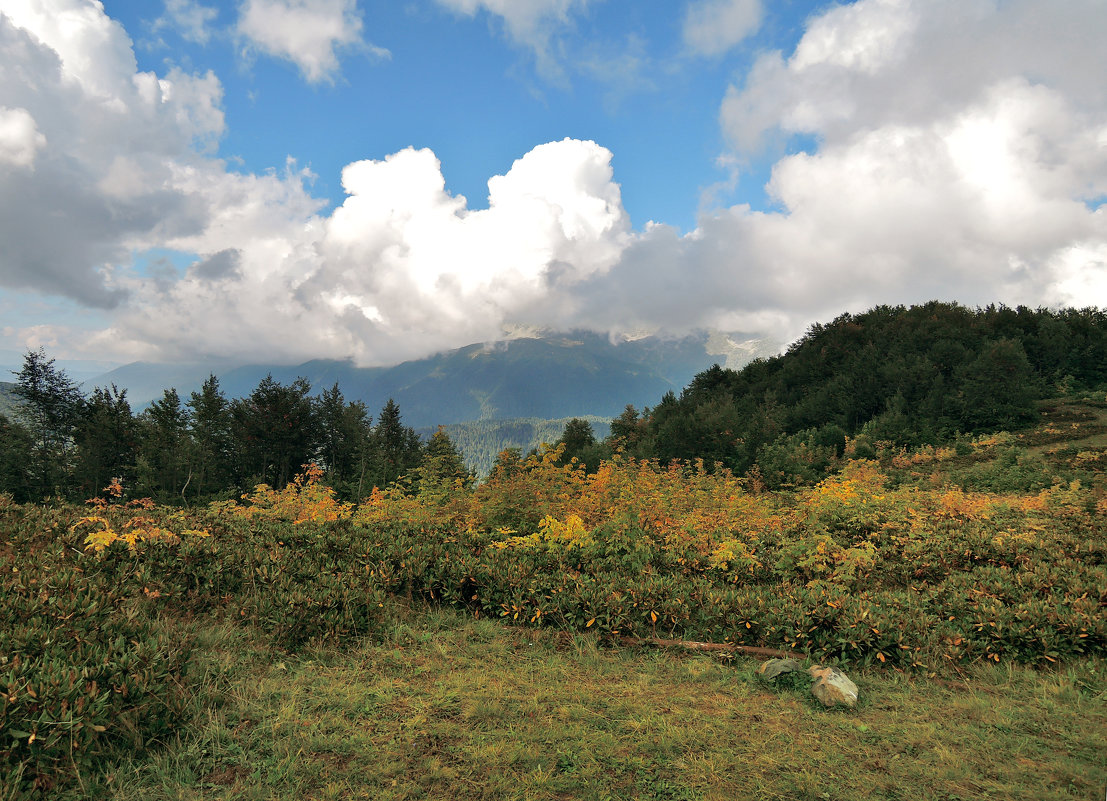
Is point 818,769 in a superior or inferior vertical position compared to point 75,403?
inferior

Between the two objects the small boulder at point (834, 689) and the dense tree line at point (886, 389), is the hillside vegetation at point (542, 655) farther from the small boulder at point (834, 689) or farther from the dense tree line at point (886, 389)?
the dense tree line at point (886, 389)

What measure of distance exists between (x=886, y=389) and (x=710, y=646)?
143ft

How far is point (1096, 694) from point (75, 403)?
6397 centimetres

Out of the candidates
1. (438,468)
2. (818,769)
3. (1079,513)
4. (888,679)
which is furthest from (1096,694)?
(438,468)

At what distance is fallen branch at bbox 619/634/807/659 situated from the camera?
495 cm

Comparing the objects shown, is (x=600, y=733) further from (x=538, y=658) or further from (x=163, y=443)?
(x=163, y=443)

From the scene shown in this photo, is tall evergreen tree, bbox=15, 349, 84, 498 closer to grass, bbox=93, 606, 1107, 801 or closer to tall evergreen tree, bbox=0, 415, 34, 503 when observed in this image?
tall evergreen tree, bbox=0, 415, 34, 503

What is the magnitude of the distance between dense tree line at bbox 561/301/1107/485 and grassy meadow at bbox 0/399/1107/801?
71.0 ft

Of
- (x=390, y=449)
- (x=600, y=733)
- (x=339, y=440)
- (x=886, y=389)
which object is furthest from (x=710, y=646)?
(x=390, y=449)

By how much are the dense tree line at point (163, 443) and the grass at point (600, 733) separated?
36.3 m

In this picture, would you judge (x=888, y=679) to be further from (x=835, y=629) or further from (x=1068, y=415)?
(x=1068, y=415)

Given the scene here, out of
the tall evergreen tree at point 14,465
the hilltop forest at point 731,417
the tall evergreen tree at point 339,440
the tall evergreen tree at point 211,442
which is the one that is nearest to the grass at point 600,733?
the hilltop forest at point 731,417

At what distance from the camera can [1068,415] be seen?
28578 millimetres

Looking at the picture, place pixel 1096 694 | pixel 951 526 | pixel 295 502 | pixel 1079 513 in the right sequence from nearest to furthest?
pixel 1096 694 → pixel 951 526 → pixel 1079 513 → pixel 295 502
